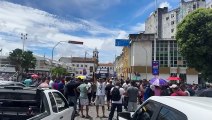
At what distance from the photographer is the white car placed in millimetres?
3799

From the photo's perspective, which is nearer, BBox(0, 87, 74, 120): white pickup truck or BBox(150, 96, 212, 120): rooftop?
BBox(150, 96, 212, 120): rooftop

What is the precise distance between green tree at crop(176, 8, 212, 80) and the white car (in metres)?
36.6

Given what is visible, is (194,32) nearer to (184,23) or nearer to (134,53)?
(184,23)

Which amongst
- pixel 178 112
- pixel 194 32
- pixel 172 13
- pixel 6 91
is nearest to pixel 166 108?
pixel 178 112

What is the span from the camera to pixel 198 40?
42.8 meters

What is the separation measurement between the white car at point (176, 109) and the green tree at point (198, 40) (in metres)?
36.6

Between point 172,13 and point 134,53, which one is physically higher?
point 172,13

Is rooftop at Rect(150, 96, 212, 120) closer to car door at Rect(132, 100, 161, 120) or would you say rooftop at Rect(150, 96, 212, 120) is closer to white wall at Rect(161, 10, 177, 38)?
car door at Rect(132, 100, 161, 120)

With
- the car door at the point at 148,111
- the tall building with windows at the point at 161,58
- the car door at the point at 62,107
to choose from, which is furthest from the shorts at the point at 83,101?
the tall building with windows at the point at 161,58

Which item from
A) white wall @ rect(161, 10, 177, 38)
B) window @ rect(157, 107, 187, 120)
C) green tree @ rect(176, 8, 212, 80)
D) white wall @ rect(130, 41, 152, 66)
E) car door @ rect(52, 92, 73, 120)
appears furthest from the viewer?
white wall @ rect(161, 10, 177, 38)

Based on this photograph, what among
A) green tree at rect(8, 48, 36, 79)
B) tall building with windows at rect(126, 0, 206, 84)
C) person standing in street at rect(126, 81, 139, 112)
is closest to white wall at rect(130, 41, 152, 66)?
tall building with windows at rect(126, 0, 206, 84)

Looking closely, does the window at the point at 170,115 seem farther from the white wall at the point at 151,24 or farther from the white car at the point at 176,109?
the white wall at the point at 151,24

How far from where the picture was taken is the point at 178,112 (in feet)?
13.7

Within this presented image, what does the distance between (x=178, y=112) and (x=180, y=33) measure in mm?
41471
